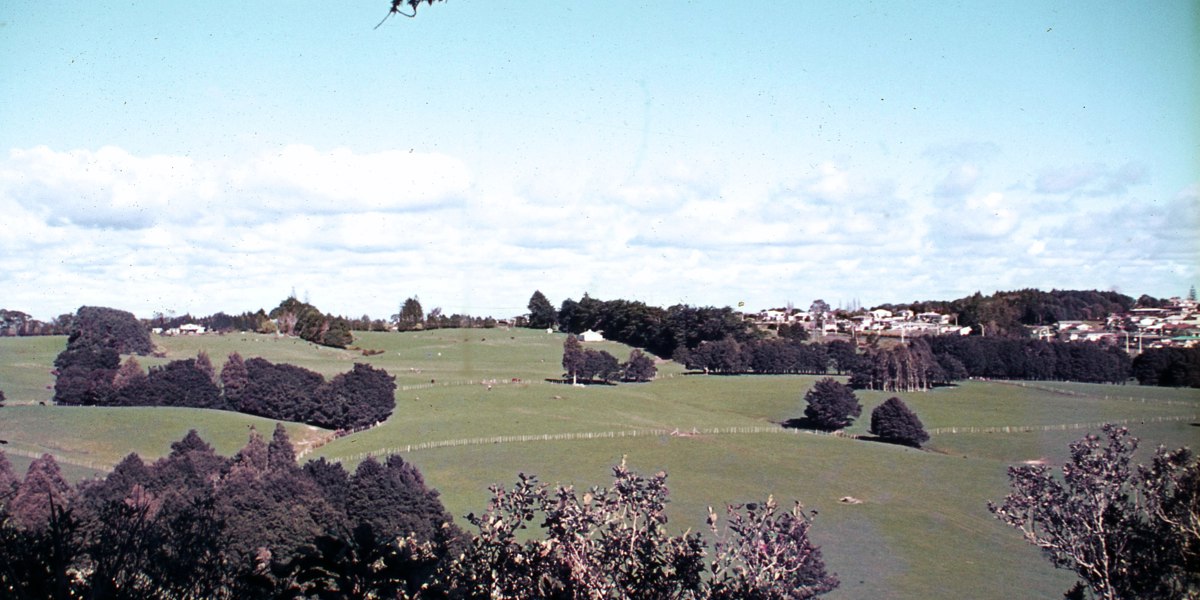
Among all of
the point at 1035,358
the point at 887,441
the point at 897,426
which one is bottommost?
the point at 887,441

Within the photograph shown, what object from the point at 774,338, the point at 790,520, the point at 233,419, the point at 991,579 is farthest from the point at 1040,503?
the point at 774,338

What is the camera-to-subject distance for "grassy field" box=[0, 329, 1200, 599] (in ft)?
78.4

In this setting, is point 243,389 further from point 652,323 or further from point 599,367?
point 652,323

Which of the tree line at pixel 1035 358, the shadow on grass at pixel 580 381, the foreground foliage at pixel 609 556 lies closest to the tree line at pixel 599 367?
the shadow on grass at pixel 580 381

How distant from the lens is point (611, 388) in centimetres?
6562

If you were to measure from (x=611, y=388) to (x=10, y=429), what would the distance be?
3618 cm

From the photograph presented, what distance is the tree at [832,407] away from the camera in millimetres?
Answer: 52250

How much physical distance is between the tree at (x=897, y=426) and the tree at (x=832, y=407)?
→ 378 centimetres

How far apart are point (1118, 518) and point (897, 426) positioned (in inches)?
1460

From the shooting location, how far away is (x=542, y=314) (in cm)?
10469

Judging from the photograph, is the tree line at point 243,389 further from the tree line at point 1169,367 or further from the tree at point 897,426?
the tree line at point 1169,367

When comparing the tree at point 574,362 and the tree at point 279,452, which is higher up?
the tree at point 574,362

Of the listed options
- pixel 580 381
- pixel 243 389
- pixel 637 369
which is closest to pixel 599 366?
pixel 580 381

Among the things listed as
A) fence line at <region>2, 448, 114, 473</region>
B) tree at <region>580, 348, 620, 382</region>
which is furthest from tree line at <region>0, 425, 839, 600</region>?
tree at <region>580, 348, 620, 382</region>
